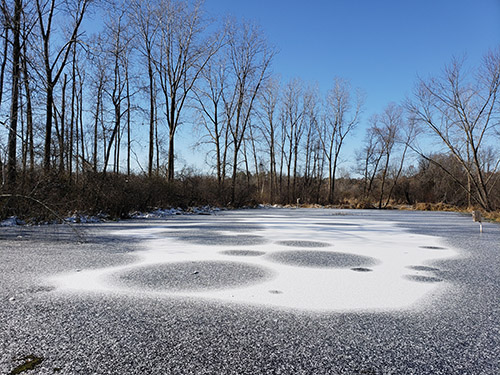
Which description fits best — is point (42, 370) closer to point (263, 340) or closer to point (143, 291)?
point (263, 340)

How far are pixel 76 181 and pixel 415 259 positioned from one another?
27.8 feet

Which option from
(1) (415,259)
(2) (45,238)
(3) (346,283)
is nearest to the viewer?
(3) (346,283)

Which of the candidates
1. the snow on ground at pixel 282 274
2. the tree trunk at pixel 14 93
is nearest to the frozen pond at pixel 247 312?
the snow on ground at pixel 282 274

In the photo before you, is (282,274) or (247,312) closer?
(247,312)

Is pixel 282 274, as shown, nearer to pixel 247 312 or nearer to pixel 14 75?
pixel 247 312

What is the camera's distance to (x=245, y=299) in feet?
8.39

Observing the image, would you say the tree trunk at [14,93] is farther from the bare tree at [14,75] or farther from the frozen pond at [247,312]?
the frozen pond at [247,312]

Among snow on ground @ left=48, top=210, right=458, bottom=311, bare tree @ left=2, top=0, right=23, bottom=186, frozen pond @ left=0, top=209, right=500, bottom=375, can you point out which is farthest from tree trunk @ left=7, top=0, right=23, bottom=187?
snow on ground @ left=48, top=210, right=458, bottom=311

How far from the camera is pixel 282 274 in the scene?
11.0 ft

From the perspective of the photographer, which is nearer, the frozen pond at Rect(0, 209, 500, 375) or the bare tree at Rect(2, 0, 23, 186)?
the frozen pond at Rect(0, 209, 500, 375)

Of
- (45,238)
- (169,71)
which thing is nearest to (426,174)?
(169,71)

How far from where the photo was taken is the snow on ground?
2619 millimetres

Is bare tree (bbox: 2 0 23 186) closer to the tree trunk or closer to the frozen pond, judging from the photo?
the tree trunk

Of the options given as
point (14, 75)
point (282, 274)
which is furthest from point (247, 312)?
point (14, 75)
